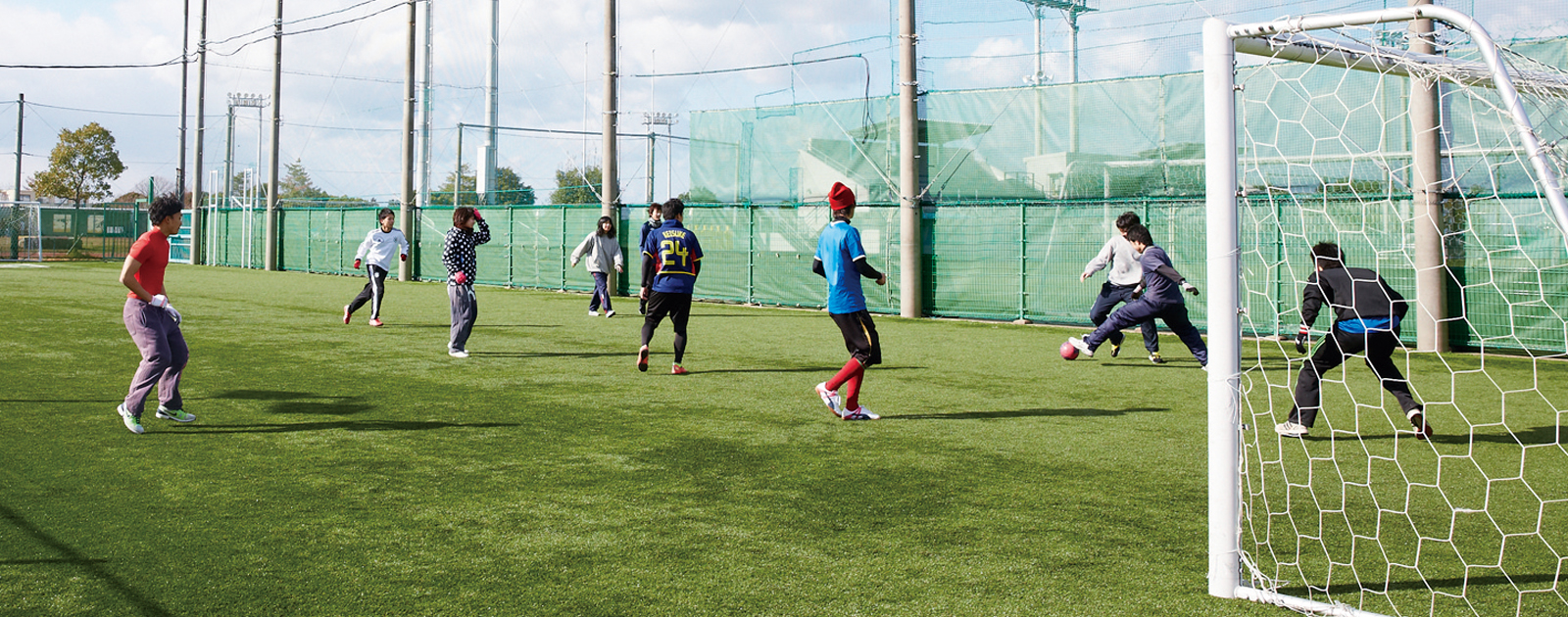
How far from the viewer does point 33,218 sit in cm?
4191

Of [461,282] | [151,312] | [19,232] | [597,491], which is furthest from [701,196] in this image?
[19,232]

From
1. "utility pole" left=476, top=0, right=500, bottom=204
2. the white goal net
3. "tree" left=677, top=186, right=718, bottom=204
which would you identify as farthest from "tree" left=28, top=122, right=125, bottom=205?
"tree" left=677, top=186, right=718, bottom=204

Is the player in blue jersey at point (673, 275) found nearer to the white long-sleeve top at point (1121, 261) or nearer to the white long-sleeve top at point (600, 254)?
the white long-sleeve top at point (1121, 261)

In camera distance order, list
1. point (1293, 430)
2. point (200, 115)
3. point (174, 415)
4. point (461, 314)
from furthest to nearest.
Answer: point (200, 115), point (461, 314), point (174, 415), point (1293, 430)

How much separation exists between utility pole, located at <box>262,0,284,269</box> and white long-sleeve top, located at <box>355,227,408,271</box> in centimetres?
2359

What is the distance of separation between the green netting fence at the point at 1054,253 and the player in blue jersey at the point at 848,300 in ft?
8.48

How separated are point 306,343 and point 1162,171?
11316 mm

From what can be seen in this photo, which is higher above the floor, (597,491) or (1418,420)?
(1418,420)

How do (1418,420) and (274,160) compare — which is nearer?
(1418,420)

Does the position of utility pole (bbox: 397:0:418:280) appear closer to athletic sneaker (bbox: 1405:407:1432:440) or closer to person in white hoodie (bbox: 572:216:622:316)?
person in white hoodie (bbox: 572:216:622:316)

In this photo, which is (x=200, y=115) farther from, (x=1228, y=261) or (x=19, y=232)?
(x=1228, y=261)

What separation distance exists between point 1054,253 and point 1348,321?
9.52 meters

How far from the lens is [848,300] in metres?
7.77

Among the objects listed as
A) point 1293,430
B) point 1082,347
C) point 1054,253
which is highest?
point 1054,253
